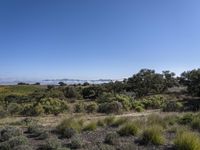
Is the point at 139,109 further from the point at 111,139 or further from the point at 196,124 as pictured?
the point at 111,139

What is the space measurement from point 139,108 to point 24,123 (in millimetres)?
12606

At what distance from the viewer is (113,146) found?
39.0ft

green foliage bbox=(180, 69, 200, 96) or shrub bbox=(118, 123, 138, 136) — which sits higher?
green foliage bbox=(180, 69, 200, 96)

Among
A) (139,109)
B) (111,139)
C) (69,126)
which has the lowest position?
(139,109)

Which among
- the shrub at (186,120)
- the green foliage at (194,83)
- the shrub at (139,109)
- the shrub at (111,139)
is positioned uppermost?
the green foliage at (194,83)

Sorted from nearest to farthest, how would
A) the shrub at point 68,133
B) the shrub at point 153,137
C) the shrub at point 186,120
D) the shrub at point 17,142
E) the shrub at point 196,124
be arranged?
1. the shrub at point 17,142
2. the shrub at point 153,137
3. the shrub at point 68,133
4. the shrub at point 196,124
5. the shrub at point 186,120

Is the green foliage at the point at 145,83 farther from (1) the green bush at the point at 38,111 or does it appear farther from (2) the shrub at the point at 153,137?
(2) the shrub at the point at 153,137

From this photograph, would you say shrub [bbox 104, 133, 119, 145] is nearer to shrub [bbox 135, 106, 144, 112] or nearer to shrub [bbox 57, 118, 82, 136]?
shrub [bbox 57, 118, 82, 136]

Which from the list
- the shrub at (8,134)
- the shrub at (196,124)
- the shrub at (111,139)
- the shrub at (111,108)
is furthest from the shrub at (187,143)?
the shrub at (111,108)

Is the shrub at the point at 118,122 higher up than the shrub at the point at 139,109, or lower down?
higher up

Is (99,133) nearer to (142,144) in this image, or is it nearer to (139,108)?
(142,144)

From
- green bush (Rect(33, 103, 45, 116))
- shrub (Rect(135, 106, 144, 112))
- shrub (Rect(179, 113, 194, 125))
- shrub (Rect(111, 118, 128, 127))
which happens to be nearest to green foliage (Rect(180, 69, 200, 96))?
shrub (Rect(135, 106, 144, 112))

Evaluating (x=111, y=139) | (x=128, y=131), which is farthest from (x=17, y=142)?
(x=128, y=131)

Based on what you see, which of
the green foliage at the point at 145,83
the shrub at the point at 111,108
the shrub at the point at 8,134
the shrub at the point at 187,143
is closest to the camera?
the shrub at the point at 187,143
